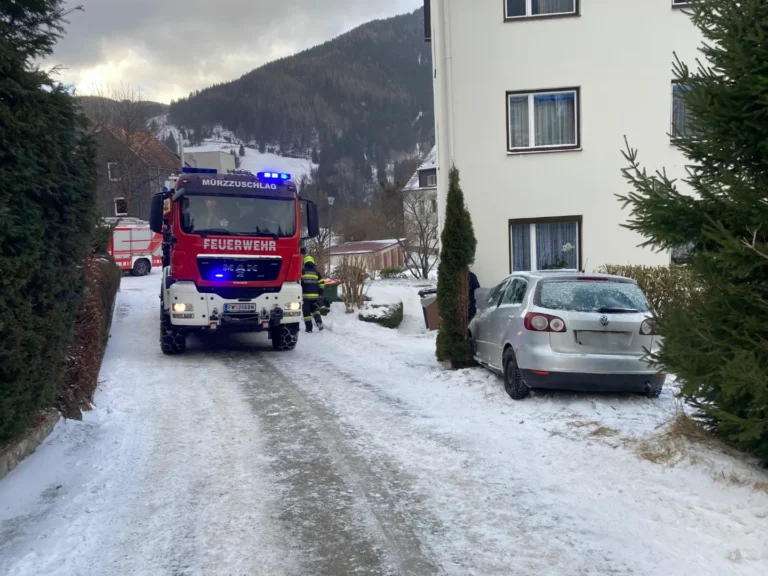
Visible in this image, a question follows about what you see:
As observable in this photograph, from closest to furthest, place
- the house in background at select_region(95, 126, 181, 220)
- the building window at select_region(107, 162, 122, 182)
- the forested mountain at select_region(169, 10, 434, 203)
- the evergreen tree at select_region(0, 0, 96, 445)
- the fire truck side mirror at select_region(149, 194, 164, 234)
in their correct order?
the evergreen tree at select_region(0, 0, 96, 445) → the fire truck side mirror at select_region(149, 194, 164, 234) → the building window at select_region(107, 162, 122, 182) → the house in background at select_region(95, 126, 181, 220) → the forested mountain at select_region(169, 10, 434, 203)

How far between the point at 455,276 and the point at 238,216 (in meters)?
4.25

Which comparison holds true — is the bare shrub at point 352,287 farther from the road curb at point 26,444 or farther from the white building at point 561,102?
the road curb at point 26,444

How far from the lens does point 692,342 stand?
4.81m

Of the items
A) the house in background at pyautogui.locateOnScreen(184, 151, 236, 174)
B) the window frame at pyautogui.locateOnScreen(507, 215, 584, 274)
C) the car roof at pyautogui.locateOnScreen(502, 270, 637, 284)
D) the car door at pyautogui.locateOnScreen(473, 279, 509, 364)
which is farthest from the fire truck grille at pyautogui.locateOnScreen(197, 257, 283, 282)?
the house in background at pyautogui.locateOnScreen(184, 151, 236, 174)

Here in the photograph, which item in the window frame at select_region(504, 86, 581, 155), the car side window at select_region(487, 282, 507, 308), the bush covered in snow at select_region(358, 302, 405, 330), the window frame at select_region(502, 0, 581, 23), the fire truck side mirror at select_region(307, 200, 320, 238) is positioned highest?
the window frame at select_region(502, 0, 581, 23)

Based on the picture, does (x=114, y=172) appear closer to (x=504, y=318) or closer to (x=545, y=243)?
(x=545, y=243)

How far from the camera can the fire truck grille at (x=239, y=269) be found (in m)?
11.2

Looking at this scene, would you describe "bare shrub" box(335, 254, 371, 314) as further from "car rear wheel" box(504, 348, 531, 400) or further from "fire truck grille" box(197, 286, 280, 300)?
"car rear wheel" box(504, 348, 531, 400)

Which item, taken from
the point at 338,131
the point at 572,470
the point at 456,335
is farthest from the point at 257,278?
the point at 338,131

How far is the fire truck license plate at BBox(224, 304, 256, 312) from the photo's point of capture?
11.2 metres

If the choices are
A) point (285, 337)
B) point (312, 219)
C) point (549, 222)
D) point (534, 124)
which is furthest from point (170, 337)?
point (534, 124)

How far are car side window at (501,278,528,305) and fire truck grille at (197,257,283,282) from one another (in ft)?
15.4

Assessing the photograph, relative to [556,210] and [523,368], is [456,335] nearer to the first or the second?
[523,368]

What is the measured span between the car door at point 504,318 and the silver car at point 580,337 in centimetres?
6
